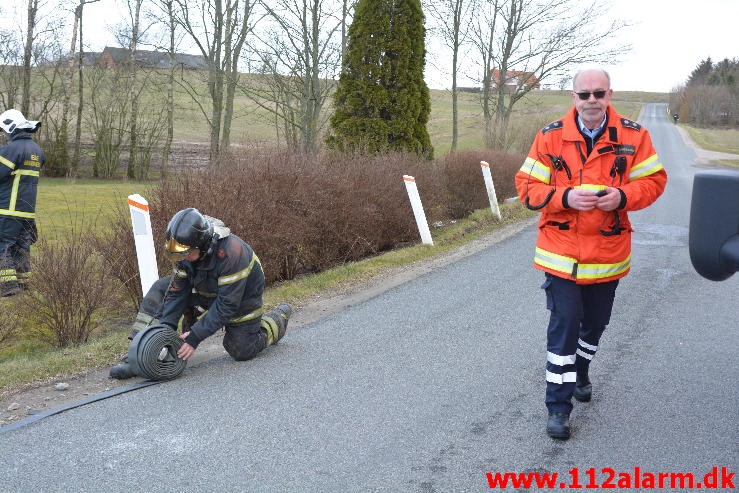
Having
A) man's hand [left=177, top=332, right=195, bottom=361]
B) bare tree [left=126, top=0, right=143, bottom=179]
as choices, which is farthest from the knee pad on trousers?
bare tree [left=126, top=0, right=143, bottom=179]

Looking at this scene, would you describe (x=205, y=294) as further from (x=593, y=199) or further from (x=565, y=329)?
(x=593, y=199)

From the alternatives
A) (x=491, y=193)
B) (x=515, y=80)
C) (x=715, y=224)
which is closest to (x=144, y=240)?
(x=715, y=224)

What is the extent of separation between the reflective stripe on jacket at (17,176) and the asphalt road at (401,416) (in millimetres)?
4112

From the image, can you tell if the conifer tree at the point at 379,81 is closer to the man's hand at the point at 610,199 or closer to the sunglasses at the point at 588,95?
the sunglasses at the point at 588,95

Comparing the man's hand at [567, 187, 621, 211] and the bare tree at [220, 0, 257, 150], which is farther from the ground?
the bare tree at [220, 0, 257, 150]

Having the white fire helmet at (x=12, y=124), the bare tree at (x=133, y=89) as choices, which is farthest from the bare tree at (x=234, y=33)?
the white fire helmet at (x=12, y=124)

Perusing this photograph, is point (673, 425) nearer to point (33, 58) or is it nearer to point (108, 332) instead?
point (108, 332)

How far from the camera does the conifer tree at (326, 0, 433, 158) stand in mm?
15992

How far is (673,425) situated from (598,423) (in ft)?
1.45

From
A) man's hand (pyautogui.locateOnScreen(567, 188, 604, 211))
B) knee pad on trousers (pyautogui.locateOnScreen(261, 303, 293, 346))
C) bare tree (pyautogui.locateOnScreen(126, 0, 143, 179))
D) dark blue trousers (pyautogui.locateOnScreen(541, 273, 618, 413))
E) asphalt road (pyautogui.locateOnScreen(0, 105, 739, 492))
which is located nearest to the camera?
asphalt road (pyautogui.locateOnScreen(0, 105, 739, 492))

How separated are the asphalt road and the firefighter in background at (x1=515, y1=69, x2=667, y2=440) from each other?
48cm

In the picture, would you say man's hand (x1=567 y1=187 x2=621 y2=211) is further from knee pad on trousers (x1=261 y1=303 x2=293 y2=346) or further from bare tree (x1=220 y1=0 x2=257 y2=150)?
bare tree (x1=220 y1=0 x2=257 y2=150)

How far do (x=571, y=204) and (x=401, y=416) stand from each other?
166cm

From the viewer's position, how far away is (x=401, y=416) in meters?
4.66
